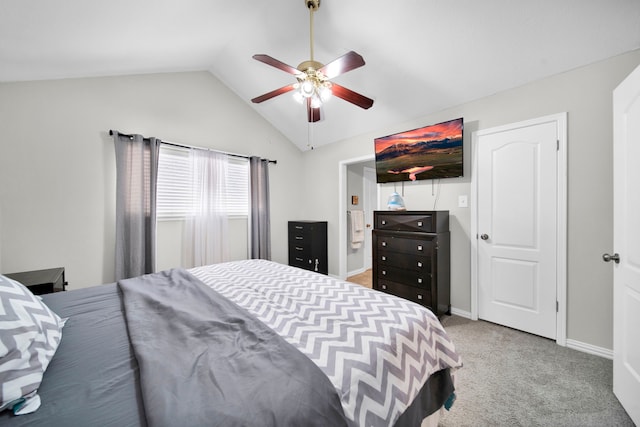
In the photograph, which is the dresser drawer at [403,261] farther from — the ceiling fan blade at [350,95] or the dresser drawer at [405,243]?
the ceiling fan blade at [350,95]

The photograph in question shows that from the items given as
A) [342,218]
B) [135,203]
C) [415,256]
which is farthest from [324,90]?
[135,203]

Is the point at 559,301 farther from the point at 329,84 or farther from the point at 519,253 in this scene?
the point at 329,84

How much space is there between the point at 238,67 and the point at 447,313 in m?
3.96

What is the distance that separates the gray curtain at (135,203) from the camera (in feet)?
9.03

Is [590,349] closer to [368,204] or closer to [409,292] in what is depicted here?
[409,292]

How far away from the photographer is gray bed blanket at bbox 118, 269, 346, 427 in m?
0.63

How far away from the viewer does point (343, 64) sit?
1.77m

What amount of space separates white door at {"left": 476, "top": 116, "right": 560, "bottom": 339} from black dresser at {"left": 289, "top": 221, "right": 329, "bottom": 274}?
88.4 inches

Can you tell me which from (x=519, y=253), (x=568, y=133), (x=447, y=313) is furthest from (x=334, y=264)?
(x=568, y=133)

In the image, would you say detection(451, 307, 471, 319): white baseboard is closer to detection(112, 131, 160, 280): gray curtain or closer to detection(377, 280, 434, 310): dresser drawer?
detection(377, 280, 434, 310): dresser drawer

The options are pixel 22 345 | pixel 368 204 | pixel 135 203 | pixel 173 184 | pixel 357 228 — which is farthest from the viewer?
pixel 368 204

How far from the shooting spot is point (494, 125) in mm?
2479

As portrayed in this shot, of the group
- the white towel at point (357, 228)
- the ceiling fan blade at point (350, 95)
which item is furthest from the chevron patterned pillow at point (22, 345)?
the white towel at point (357, 228)

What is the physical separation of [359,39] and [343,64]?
3.11ft
